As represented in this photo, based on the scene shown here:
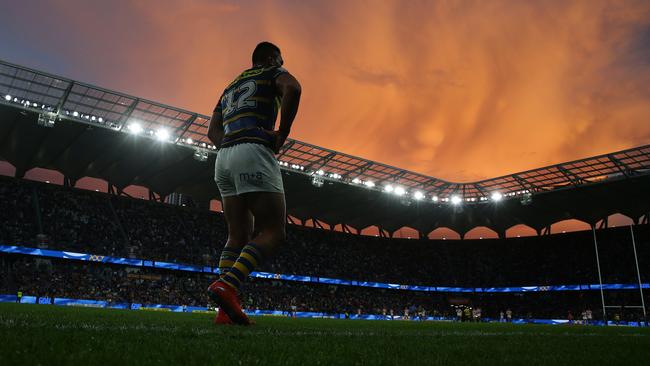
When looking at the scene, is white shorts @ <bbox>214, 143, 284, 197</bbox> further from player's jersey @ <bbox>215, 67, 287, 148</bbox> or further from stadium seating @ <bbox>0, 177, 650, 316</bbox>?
stadium seating @ <bbox>0, 177, 650, 316</bbox>

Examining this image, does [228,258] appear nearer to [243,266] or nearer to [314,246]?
[243,266]

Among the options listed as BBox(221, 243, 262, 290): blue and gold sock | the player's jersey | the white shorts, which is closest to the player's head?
the player's jersey

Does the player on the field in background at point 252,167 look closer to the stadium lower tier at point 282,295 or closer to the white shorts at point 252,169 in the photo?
the white shorts at point 252,169

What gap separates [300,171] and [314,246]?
11484 millimetres

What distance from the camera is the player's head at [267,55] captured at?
197 inches

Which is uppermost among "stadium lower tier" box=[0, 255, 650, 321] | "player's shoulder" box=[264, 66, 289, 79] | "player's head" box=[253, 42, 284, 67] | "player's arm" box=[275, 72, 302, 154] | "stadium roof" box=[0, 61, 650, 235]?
"stadium roof" box=[0, 61, 650, 235]

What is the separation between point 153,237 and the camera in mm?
35062

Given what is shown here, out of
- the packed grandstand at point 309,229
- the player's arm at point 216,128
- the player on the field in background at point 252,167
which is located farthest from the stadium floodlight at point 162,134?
the player on the field in background at point 252,167

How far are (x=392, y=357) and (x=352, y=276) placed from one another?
136 feet

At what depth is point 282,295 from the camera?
3825 cm

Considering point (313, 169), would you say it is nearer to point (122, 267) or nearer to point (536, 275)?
point (122, 267)

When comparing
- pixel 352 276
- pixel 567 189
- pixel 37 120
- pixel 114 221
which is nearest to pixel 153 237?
pixel 114 221

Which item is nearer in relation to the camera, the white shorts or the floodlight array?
the white shorts

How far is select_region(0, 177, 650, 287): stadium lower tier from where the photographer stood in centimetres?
3125
